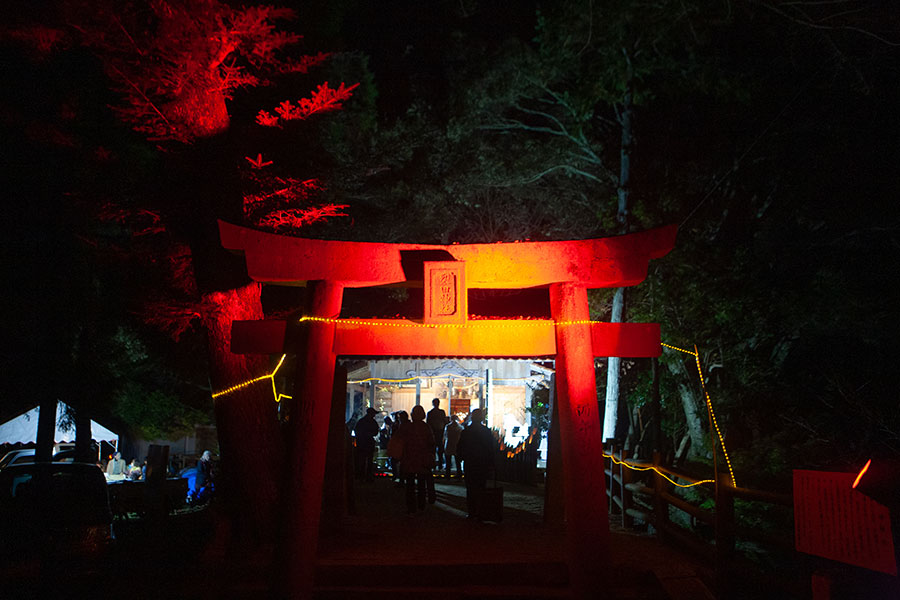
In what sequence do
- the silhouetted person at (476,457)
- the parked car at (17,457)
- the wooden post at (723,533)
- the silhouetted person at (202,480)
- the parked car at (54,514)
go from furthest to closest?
1. the parked car at (17,457)
2. the silhouetted person at (202,480)
3. the silhouetted person at (476,457)
4. the parked car at (54,514)
5. the wooden post at (723,533)

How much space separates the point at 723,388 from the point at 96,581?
1393 cm

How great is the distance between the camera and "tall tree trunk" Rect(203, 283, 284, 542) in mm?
7633

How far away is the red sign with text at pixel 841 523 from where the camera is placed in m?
4.00

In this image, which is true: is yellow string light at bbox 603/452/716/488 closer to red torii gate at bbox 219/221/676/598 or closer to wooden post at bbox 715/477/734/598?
wooden post at bbox 715/477/734/598

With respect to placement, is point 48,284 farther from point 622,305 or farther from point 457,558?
point 622,305

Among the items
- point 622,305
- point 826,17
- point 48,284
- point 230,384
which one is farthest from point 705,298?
point 48,284

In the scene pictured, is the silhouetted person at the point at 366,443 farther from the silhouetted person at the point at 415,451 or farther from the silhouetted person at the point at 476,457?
the silhouetted person at the point at 476,457

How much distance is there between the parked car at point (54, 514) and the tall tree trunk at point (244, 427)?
231cm

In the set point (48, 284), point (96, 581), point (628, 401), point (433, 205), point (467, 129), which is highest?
point (467, 129)

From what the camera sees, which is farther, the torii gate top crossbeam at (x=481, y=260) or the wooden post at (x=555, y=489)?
the wooden post at (x=555, y=489)

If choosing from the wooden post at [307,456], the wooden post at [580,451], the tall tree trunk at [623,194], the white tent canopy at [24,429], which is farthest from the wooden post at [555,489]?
the white tent canopy at [24,429]

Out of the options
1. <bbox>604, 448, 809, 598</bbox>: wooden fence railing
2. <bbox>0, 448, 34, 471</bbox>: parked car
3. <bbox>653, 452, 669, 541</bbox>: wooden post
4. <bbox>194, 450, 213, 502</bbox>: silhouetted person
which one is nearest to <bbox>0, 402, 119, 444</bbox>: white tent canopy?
<bbox>0, 448, 34, 471</bbox>: parked car

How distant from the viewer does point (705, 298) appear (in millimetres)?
14273

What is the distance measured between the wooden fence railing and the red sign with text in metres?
0.67
